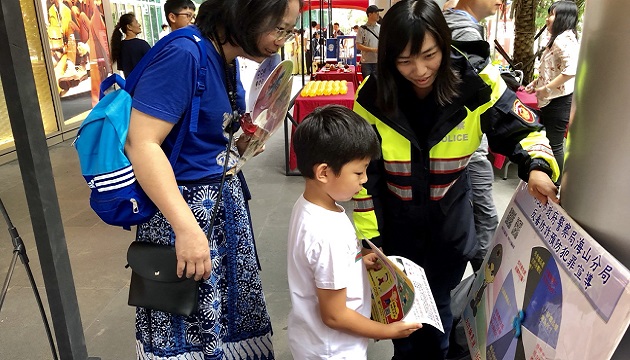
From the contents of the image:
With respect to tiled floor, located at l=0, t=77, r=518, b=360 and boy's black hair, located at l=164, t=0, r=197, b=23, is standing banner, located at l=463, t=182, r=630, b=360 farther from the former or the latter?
boy's black hair, located at l=164, t=0, r=197, b=23

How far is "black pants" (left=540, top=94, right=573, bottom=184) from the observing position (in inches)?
149

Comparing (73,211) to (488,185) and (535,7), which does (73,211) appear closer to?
(488,185)

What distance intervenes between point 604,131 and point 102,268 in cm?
281

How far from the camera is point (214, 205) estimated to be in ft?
4.02

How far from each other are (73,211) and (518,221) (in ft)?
11.9

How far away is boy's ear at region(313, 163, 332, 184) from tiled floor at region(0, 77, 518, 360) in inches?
48.0

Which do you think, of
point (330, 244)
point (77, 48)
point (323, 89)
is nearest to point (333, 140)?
point (330, 244)

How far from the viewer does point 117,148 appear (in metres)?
1.01

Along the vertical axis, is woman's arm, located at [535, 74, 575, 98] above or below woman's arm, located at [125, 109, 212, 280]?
below

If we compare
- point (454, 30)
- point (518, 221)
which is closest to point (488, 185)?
point (454, 30)

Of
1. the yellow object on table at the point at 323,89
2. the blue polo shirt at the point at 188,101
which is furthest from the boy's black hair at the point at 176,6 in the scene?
the blue polo shirt at the point at 188,101

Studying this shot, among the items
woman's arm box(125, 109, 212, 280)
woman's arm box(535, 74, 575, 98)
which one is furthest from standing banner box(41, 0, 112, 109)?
woman's arm box(125, 109, 212, 280)

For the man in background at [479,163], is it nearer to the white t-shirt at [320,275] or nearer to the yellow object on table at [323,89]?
the white t-shirt at [320,275]

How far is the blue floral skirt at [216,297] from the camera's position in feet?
4.03
